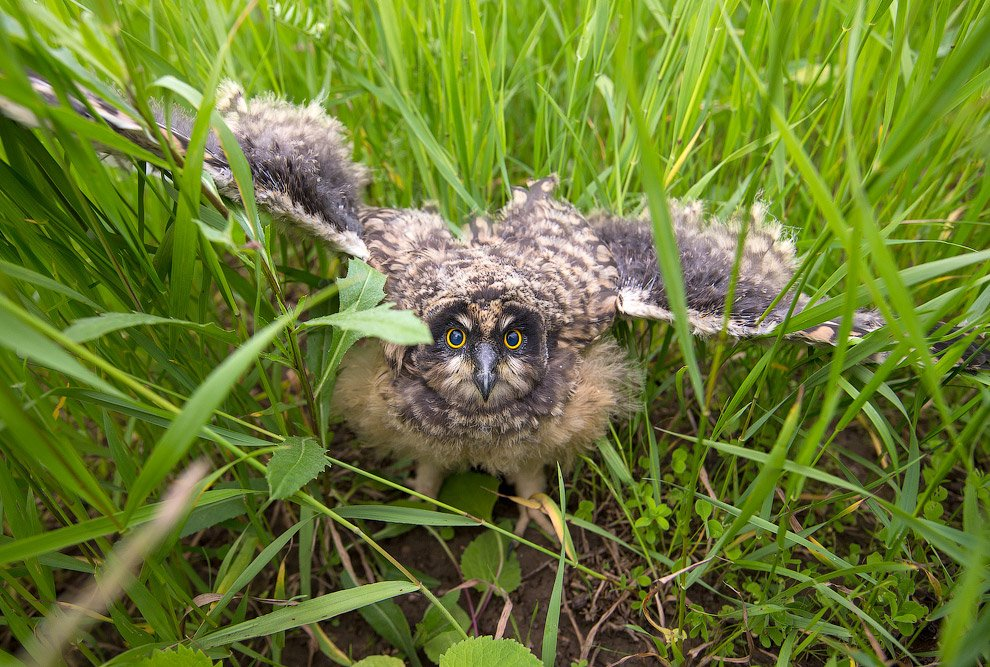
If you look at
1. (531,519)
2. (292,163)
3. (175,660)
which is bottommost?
(531,519)

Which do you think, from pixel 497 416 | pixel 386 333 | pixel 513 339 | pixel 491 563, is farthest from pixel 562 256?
pixel 386 333

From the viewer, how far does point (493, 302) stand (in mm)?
2109

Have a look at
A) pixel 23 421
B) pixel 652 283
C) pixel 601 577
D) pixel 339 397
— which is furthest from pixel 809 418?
pixel 23 421

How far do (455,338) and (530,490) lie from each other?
0.71m

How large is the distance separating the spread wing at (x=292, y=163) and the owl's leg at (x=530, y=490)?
107 cm

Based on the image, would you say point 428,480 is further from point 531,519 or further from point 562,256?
point 562,256

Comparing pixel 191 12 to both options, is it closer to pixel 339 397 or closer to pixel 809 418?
pixel 339 397

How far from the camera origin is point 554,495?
8.07 ft

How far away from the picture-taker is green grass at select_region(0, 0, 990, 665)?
4.03ft

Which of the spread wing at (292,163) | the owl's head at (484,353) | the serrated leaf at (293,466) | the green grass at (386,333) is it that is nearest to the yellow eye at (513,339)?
the owl's head at (484,353)

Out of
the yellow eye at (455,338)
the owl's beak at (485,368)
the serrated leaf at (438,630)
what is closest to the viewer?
the serrated leaf at (438,630)

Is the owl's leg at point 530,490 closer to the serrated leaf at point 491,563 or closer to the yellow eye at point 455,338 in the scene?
the serrated leaf at point 491,563

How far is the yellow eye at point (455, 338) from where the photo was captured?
86.0 inches

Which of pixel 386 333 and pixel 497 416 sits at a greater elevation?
pixel 386 333
